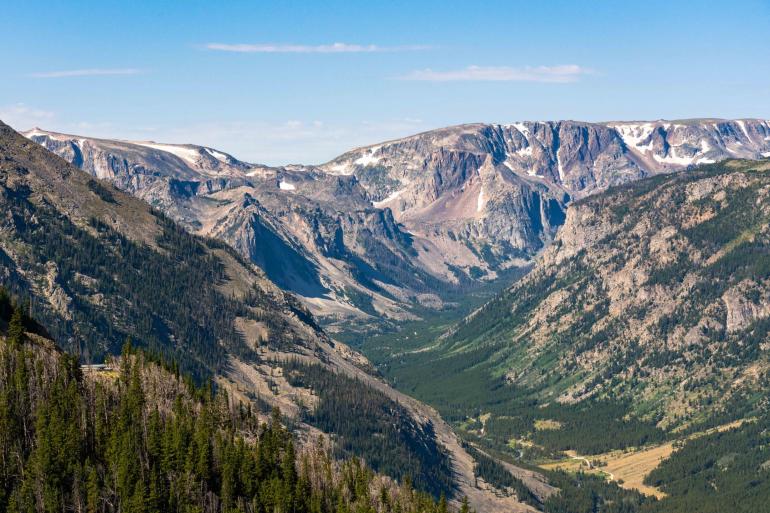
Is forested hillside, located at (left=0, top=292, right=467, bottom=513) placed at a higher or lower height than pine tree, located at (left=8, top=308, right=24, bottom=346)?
lower

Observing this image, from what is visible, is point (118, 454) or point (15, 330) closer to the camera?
point (118, 454)

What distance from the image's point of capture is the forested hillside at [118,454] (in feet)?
513

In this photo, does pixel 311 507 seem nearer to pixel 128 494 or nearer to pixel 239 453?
pixel 239 453

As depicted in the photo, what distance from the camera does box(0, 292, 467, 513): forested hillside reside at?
6152 inches

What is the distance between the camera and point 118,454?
165 m

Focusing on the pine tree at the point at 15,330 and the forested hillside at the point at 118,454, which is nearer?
the forested hillside at the point at 118,454

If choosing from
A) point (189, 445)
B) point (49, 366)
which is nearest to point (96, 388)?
point (49, 366)

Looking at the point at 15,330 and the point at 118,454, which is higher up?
the point at 15,330

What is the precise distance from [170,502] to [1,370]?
3990 cm

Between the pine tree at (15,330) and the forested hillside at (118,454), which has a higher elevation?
the pine tree at (15,330)

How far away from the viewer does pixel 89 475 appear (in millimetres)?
158500

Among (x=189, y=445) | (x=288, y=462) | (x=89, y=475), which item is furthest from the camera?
(x=288, y=462)

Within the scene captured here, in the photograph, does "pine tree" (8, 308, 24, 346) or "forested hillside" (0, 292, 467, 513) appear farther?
"pine tree" (8, 308, 24, 346)

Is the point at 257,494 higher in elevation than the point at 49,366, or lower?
lower
